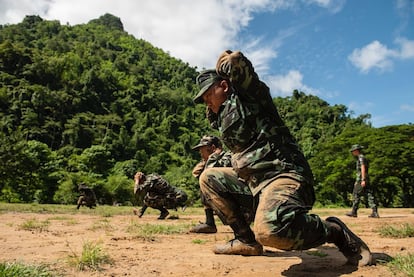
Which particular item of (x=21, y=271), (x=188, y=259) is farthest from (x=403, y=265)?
(x=21, y=271)

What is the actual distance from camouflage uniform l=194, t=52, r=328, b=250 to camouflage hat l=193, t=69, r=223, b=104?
57mm

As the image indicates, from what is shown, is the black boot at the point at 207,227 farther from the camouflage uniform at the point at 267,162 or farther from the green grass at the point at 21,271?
the green grass at the point at 21,271

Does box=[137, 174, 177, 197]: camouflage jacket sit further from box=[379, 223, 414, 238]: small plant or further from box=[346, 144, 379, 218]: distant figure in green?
box=[379, 223, 414, 238]: small plant

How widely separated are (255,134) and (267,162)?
299 mm

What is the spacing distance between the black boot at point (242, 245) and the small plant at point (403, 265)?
3.86 ft

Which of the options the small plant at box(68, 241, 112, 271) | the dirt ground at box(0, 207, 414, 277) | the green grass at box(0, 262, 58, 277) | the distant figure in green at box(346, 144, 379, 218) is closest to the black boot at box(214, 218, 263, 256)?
the dirt ground at box(0, 207, 414, 277)

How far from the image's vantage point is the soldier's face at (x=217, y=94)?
3559 mm

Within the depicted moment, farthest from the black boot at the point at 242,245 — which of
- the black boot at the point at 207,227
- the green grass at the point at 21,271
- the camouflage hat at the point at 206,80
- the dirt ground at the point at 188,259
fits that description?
the black boot at the point at 207,227

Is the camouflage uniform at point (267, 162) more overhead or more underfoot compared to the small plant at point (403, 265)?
more overhead

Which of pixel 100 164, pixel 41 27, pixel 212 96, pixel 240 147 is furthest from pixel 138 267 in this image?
pixel 41 27

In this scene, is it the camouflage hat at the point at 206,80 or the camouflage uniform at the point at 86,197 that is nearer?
the camouflage hat at the point at 206,80

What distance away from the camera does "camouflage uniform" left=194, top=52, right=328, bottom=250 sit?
2664mm

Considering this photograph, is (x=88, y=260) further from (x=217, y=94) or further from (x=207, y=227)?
(x=207, y=227)

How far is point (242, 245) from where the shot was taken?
3.57 meters
